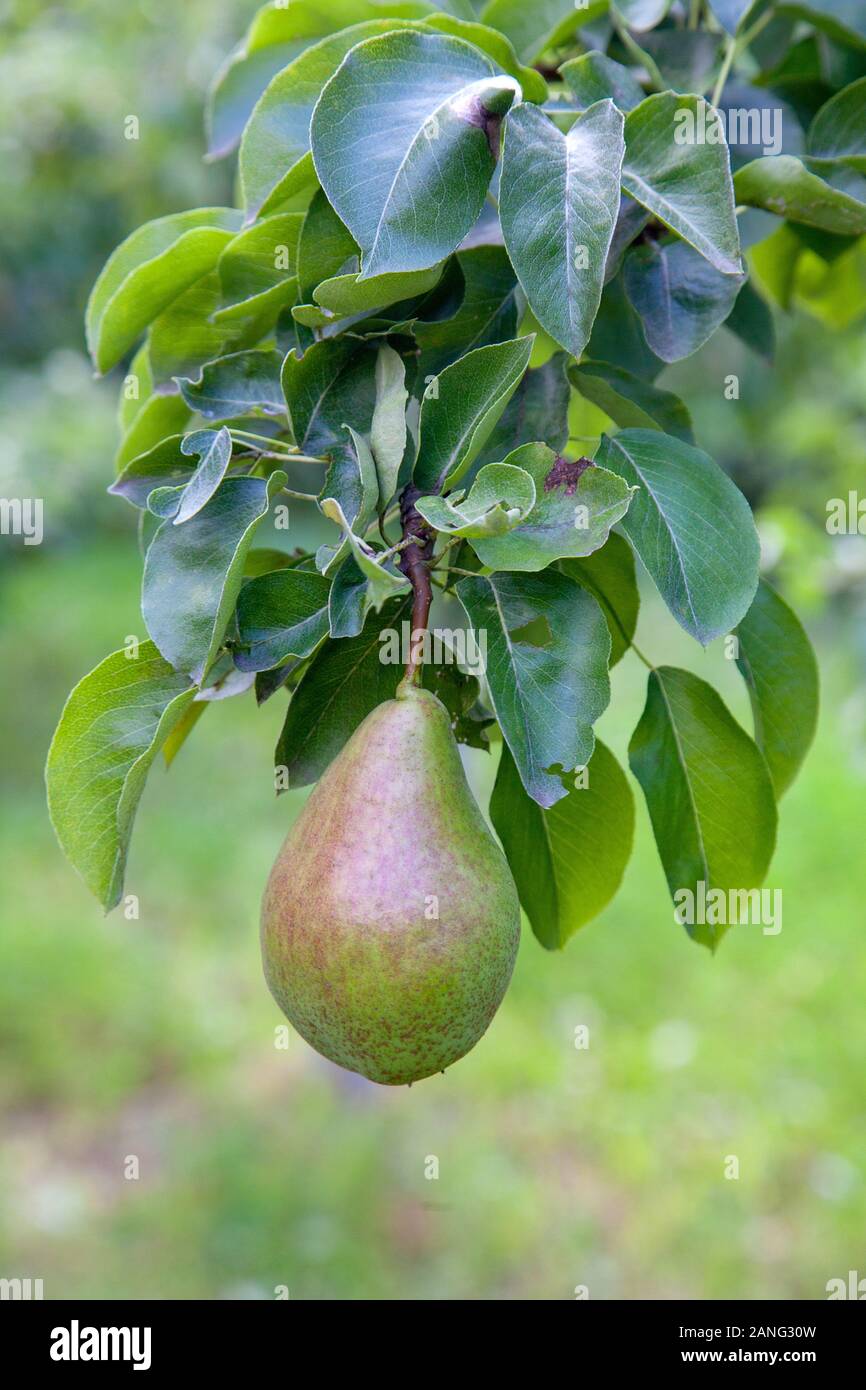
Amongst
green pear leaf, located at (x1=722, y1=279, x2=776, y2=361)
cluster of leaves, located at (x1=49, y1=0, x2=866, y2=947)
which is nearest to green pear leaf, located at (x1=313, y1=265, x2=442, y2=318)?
cluster of leaves, located at (x1=49, y1=0, x2=866, y2=947)

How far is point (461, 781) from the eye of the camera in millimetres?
727

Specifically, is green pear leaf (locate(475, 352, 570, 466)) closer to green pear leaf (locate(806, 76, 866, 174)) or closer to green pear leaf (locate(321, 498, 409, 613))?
green pear leaf (locate(321, 498, 409, 613))

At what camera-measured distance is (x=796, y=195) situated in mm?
802

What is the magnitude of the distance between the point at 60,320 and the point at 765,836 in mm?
5881

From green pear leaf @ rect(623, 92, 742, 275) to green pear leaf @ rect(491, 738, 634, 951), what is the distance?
308mm

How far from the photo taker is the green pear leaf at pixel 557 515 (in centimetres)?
62

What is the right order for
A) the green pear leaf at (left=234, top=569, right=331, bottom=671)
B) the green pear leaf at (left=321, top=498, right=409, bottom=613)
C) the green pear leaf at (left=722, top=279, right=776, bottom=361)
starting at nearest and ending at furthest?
the green pear leaf at (left=321, top=498, right=409, bottom=613), the green pear leaf at (left=234, top=569, right=331, bottom=671), the green pear leaf at (left=722, top=279, right=776, bottom=361)

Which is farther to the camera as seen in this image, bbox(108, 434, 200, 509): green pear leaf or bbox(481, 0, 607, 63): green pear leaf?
bbox(481, 0, 607, 63): green pear leaf

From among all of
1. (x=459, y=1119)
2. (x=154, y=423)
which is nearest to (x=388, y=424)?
(x=154, y=423)

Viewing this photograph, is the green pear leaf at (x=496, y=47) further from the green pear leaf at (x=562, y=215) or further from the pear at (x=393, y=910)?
the pear at (x=393, y=910)

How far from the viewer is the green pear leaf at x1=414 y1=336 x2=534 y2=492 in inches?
25.7

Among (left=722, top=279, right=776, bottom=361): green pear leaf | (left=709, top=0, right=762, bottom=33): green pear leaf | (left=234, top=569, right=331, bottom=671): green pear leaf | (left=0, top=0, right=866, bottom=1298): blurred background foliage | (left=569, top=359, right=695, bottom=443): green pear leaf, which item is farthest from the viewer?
(left=0, top=0, right=866, bottom=1298): blurred background foliage

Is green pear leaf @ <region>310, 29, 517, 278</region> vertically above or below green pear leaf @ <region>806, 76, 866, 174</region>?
below

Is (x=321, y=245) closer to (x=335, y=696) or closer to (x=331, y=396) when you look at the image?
(x=331, y=396)
